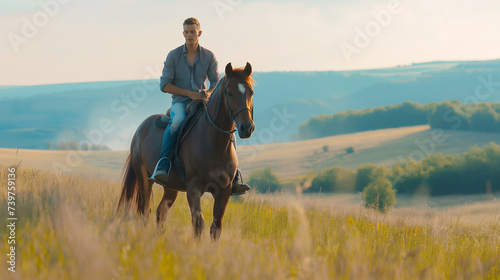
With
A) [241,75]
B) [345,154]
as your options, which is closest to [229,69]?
[241,75]

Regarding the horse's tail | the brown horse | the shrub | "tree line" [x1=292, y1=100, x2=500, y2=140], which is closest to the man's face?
the brown horse

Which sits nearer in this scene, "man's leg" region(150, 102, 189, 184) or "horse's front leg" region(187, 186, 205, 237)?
"horse's front leg" region(187, 186, 205, 237)

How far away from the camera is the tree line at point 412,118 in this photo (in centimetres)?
12988

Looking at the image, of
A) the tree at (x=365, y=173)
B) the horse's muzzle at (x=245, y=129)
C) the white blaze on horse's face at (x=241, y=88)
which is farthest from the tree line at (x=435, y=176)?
the horse's muzzle at (x=245, y=129)

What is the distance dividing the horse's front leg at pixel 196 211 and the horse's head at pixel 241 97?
1200mm

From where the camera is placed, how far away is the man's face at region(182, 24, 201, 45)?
7183mm

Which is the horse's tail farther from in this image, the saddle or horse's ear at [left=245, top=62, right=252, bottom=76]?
horse's ear at [left=245, top=62, right=252, bottom=76]

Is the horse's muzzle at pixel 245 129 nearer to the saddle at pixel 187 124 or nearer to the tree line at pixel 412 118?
the saddle at pixel 187 124

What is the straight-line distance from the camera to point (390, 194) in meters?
74.4

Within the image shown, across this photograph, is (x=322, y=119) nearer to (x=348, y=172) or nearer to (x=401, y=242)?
(x=348, y=172)

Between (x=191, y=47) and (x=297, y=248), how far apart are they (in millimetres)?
4510

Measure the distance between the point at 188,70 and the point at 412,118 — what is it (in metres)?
167

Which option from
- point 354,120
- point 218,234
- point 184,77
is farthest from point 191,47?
point 354,120

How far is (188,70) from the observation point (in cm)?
755
